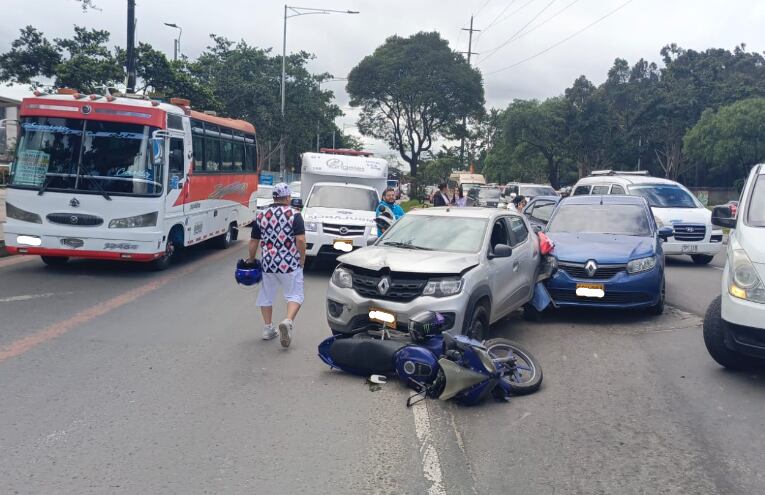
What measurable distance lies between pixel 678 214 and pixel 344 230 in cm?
752

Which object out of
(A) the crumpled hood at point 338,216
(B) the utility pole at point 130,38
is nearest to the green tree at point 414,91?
(B) the utility pole at point 130,38

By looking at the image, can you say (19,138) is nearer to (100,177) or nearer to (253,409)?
(100,177)

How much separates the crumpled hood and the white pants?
5565 millimetres

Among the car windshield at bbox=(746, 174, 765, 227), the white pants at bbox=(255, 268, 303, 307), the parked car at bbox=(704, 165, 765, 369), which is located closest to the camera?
the parked car at bbox=(704, 165, 765, 369)

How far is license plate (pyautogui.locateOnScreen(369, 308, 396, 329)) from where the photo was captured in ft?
22.7

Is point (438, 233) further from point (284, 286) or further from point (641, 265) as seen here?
point (641, 265)

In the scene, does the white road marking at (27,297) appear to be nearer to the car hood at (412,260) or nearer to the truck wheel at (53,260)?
the truck wheel at (53,260)

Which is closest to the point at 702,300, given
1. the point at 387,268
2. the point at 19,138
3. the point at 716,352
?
the point at 716,352

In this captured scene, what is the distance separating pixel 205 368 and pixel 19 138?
7542 mm

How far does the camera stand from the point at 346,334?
732 centimetres

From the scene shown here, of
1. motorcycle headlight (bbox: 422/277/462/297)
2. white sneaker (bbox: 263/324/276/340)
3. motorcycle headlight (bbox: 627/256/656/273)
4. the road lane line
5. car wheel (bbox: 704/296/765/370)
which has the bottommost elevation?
the road lane line

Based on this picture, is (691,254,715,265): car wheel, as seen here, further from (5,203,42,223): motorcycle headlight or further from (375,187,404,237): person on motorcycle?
(5,203,42,223): motorcycle headlight

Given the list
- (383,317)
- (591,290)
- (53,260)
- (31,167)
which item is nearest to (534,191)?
(53,260)

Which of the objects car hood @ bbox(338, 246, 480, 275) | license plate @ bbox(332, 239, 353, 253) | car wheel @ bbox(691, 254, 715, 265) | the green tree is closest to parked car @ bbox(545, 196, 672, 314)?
car hood @ bbox(338, 246, 480, 275)
